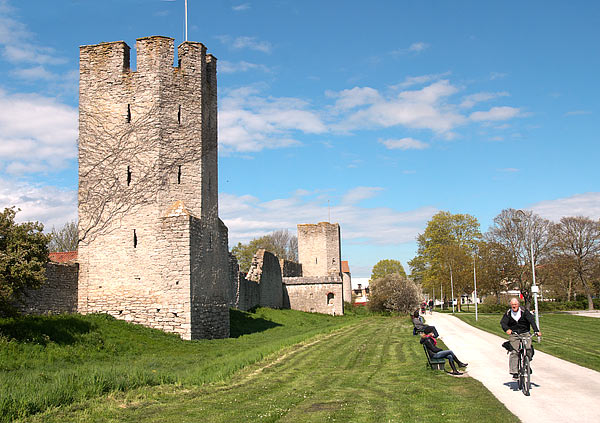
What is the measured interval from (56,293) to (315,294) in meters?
31.5

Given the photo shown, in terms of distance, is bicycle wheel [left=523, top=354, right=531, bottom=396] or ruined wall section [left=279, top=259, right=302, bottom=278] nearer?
bicycle wheel [left=523, top=354, right=531, bottom=396]

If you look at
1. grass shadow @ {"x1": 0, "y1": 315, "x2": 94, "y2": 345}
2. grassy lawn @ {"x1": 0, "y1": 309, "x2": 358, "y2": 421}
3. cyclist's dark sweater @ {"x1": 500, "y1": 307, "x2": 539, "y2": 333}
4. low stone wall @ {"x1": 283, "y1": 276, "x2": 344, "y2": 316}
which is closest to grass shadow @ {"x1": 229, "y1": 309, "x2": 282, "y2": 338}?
grassy lawn @ {"x1": 0, "y1": 309, "x2": 358, "y2": 421}

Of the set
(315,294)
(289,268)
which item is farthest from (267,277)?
(289,268)

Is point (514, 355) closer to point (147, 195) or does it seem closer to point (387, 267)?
point (147, 195)

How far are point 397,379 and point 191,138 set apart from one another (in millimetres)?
15226

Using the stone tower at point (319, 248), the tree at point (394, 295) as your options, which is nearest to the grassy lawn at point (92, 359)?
the tree at point (394, 295)

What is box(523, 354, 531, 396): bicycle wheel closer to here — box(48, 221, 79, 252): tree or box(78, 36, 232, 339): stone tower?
box(78, 36, 232, 339): stone tower

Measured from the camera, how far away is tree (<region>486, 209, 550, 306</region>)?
153ft

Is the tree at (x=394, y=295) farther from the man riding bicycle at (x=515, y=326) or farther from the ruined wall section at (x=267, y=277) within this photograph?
the man riding bicycle at (x=515, y=326)

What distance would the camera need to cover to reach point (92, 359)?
52.9 ft

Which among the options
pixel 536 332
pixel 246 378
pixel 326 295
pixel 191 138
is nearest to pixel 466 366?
pixel 536 332

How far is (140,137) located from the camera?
2283 cm

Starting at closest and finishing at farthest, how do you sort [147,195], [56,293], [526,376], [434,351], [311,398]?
[526,376] < [311,398] < [434,351] < [56,293] < [147,195]

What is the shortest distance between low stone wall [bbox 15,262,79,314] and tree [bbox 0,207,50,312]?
3263mm
